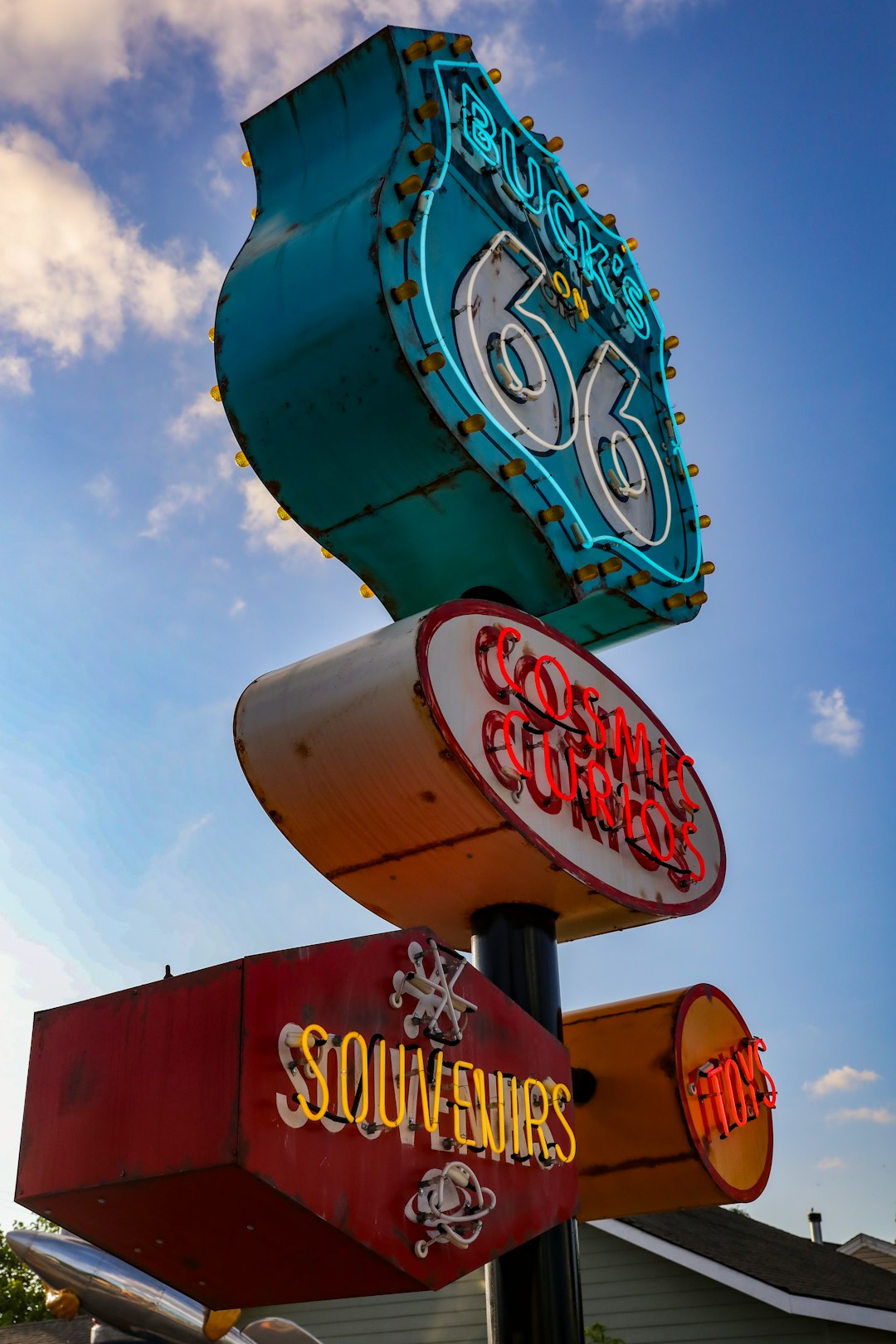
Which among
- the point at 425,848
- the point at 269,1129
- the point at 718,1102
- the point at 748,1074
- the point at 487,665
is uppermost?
the point at 487,665

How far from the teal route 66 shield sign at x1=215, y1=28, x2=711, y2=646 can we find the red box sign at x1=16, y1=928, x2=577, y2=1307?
323cm

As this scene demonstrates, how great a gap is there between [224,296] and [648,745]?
13.2 ft

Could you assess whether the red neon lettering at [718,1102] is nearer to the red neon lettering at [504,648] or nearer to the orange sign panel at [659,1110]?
the orange sign panel at [659,1110]

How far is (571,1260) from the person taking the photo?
712 centimetres

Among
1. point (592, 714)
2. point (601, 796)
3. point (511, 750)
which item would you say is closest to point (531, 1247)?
point (601, 796)

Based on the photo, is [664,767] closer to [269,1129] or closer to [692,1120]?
[692,1120]

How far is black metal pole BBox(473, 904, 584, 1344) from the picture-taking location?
6.86 metres

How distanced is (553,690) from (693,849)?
65.4 inches

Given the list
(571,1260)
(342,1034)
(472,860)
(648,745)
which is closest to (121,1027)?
(342,1034)

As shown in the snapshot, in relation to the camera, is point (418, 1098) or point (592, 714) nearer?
point (418, 1098)

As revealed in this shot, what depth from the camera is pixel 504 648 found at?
7.42 meters

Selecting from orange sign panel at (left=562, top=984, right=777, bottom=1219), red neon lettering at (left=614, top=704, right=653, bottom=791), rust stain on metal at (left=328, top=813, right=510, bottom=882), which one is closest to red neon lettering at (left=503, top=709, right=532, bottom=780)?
rust stain on metal at (left=328, top=813, right=510, bottom=882)

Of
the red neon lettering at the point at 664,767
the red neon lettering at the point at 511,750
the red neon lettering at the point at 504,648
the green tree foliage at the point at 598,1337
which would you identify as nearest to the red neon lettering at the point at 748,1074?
the red neon lettering at the point at 664,767

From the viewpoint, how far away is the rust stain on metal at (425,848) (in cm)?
687
